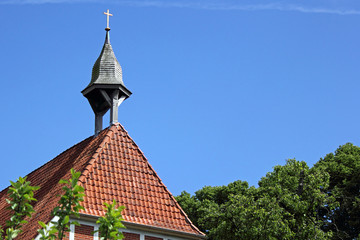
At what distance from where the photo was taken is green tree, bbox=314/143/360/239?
41094 millimetres

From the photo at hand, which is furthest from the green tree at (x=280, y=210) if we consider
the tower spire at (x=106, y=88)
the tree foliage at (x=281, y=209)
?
the tower spire at (x=106, y=88)

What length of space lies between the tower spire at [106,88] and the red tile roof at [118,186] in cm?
101

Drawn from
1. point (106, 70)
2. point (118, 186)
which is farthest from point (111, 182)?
point (106, 70)

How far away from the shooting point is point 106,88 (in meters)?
22.3

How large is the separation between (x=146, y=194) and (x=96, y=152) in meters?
1.94

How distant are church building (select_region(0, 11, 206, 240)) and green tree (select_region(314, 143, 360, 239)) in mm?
21456

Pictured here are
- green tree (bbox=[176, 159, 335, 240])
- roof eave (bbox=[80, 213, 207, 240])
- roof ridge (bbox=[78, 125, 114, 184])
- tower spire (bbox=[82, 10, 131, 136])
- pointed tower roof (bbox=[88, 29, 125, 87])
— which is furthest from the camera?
green tree (bbox=[176, 159, 335, 240])

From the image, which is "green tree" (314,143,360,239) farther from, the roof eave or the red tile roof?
the roof eave

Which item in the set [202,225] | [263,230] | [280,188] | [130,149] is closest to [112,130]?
[130,149]

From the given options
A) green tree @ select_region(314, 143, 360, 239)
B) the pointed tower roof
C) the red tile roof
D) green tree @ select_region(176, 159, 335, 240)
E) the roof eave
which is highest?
green tree @ select_region(314, 143, 360, 239)

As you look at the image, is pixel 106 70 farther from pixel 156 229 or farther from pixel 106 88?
pixel 156 229

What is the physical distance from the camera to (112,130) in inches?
838

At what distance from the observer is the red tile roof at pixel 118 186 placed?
18.6 m

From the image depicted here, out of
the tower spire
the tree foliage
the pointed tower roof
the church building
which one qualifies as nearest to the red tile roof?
the church building
